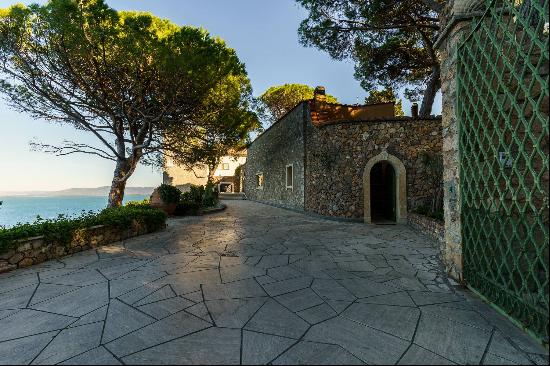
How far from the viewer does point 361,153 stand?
9.24 meters

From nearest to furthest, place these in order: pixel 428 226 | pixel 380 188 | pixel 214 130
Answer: pixel 428 226, pixel 214 130, pixel 380 188

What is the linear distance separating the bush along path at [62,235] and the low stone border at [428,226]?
7248 mm

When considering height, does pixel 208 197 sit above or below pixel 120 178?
below

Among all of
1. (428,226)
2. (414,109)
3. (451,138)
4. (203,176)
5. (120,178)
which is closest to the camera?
(451,138)

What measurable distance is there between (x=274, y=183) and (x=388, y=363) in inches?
562

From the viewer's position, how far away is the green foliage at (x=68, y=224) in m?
4.27

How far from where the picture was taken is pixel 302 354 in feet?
6.28

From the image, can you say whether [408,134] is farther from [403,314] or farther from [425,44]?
[403,314]

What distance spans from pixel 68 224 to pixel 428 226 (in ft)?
27.6

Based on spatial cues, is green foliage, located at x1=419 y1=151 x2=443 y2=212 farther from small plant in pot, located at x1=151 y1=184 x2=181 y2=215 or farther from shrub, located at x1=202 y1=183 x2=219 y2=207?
shrub, located at x1=202 y1=183 x2=219 y2=207

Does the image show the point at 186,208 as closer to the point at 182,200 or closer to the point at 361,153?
the point at 182,200

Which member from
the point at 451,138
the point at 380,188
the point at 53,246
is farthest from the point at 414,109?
the point at 53,246

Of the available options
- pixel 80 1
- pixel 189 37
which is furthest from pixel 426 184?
pixel 80 1

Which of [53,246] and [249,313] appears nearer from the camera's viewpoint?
[249,313]
